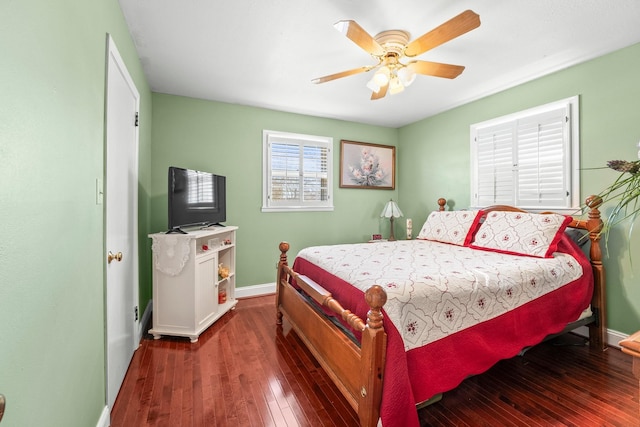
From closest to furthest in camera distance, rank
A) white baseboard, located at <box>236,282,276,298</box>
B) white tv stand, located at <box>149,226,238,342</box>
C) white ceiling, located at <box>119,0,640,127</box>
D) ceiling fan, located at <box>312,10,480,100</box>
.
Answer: ceiling fan, located at <box>312,10,480,100</box>, white ceiling, located at <box>119,0,640,127</box>, white tv stand, located at <box>149,226,238,342</box>, white baseboard, located at <box>236,282,276,298</box>

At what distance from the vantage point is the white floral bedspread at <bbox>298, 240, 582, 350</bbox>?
59.6 inches

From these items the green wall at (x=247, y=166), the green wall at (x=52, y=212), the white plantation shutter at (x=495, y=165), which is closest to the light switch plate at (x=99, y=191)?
the green wall at (x=52, y=212)

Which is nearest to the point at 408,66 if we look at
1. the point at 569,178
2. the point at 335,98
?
the point at 335,98

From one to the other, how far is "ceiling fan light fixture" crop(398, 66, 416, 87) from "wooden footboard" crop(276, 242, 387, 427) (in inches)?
69.6

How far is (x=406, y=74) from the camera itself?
87.9 inches

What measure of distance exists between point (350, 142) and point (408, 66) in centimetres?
217

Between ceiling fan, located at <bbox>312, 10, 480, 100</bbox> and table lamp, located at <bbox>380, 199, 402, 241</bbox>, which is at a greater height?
ceiling fan, located at <bbox>312, 10, 480, 100</bbox>

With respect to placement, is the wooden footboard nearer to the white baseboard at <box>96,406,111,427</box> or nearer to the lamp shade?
the white baseboard at <box>96,406,111,427</box>

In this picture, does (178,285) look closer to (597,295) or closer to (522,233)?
(522,233)

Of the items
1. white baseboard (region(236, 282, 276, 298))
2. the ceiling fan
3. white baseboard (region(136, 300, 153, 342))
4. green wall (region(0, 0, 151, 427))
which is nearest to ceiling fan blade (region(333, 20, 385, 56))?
the ceiling fan

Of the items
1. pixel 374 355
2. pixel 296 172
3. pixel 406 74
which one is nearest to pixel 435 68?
pixel 406 74

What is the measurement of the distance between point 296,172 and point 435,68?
228cm

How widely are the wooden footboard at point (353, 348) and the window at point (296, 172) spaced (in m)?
1.85

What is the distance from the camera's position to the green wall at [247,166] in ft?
10.8
